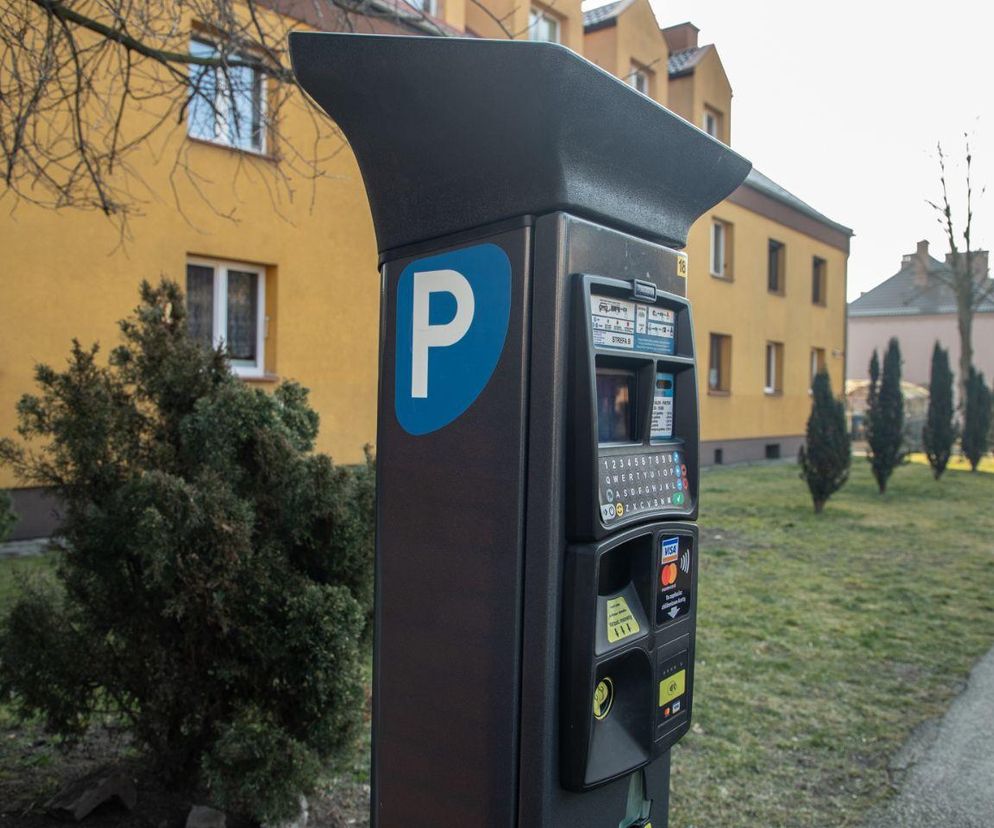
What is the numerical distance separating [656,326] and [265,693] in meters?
1.62

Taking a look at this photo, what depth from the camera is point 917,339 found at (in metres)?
46.6

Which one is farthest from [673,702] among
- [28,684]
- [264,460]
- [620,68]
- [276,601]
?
[620,68]

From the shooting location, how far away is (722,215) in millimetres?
19000

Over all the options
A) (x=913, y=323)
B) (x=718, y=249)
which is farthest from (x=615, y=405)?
(x=913, y=323)

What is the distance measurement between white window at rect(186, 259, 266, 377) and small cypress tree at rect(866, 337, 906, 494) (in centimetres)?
987

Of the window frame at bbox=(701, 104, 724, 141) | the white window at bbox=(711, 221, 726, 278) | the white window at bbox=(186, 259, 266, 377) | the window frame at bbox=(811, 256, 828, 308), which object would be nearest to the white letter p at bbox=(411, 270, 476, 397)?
the white window at bbox=(186, 259, 266, 377)

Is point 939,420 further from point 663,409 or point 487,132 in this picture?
point 487,132

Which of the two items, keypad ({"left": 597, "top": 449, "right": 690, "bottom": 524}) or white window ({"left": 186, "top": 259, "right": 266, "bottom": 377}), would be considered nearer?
keypad ({"left": 597, "top": 449, "right": 690, "bottom": 524})

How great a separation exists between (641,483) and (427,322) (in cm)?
57

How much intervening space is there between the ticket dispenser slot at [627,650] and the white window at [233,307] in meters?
8.19

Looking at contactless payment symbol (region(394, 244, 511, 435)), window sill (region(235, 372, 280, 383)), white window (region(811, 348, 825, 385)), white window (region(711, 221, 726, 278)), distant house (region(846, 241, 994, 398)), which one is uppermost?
distant house (region(846, 241, 994, 398))

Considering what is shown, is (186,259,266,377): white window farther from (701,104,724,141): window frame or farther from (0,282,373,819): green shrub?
(701,104,724,141): window frame

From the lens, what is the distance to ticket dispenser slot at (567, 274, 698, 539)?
5.63ft

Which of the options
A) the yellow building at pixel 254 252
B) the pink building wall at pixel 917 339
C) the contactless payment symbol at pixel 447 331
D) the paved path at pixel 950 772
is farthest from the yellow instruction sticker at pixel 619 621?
the pink building wall at pixel 917 339
